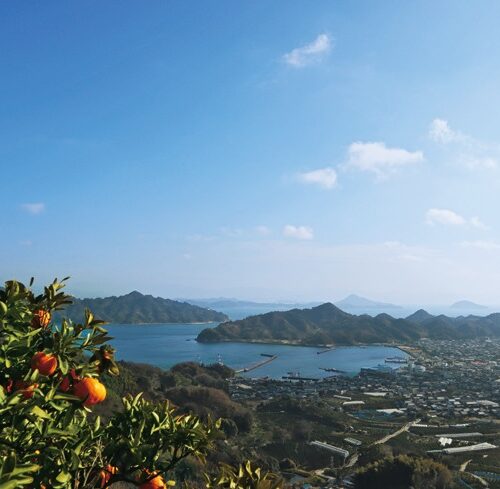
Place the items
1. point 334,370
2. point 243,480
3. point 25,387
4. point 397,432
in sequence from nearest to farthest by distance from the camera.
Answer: point 25,387
point 243,480
point 397,432
point 334,370

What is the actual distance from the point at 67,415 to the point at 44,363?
32 cm

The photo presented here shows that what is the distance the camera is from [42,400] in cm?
247

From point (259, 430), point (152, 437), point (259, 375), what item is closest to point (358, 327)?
point (259, 375)

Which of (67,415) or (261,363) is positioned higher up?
(67,415)

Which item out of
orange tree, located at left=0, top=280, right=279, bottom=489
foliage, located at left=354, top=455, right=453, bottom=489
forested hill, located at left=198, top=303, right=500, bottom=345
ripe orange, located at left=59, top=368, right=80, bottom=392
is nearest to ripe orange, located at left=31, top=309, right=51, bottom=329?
orange tree, located at left=0, top=280, right=279, bottom=489

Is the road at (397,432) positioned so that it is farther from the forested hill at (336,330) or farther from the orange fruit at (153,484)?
the forested hill at (336,330)

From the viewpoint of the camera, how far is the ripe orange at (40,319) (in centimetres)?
309

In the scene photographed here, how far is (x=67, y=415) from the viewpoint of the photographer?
2.65 metres

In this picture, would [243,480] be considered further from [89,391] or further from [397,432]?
[397,432]

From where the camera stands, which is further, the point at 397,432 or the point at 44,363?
the point at 397,432

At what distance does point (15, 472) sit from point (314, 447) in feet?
114

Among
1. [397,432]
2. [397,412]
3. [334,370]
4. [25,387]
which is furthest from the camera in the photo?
[334,370]

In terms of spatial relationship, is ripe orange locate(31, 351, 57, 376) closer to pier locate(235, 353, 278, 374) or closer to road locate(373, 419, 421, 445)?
road locate(373, 419, 421, 445)

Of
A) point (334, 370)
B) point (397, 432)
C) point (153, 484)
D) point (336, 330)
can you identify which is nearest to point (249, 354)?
point (334, 370)
